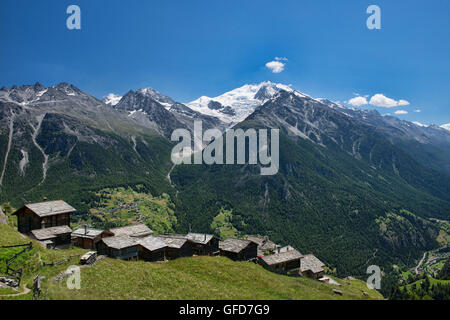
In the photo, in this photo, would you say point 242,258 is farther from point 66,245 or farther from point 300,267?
point 66,245

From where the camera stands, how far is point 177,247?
68938mm

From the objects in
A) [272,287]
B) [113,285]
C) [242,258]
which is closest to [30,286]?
[113,285]

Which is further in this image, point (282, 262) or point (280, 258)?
point (280, 258)

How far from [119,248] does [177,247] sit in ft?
47.5

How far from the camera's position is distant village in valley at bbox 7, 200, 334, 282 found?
6291 cm

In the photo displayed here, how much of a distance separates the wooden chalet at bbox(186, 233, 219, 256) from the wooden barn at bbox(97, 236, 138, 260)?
57.3 ft

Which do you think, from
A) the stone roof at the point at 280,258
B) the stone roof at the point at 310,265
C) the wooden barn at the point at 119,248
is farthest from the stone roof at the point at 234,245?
the wooden barn at the point at 119,248

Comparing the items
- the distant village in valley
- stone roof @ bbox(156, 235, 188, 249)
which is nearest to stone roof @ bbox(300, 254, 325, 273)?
the distant village in valley

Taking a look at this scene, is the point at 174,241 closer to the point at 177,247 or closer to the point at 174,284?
the point at 177,247

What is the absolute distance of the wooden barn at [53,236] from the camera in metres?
64.1

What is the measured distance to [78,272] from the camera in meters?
39.3

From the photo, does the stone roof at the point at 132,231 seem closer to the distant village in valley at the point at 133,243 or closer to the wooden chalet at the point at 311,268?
the distant village in valley at the point at 133,243

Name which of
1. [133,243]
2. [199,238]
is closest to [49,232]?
[133,243]
